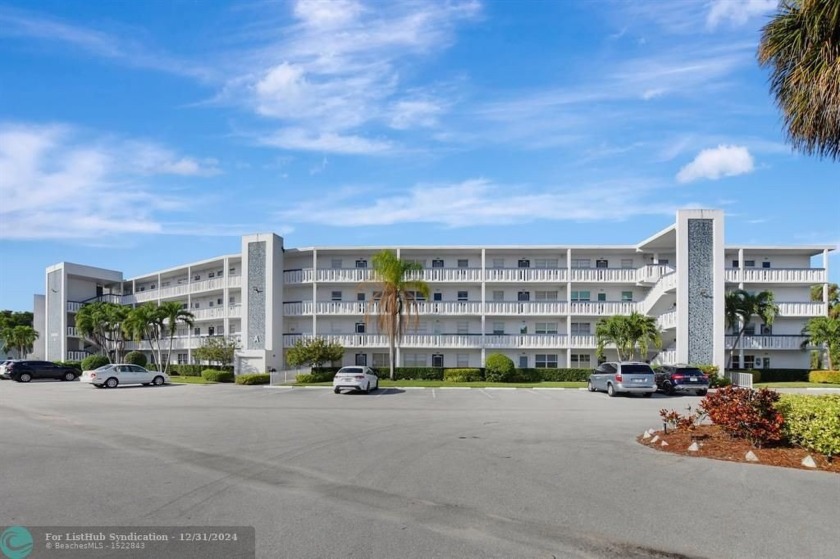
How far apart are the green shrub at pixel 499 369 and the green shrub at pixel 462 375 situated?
696 millimetres

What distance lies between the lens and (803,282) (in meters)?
48.3

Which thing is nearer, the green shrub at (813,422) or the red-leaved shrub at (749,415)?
the green shrub at (813,422)

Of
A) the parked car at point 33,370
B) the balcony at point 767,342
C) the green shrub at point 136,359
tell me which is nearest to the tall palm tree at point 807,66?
the balcony at point 767,342

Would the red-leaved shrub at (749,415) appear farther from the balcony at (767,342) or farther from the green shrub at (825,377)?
the balcony at (767,342)

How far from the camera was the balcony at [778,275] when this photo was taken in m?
48.2

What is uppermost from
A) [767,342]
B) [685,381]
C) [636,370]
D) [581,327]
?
[581,327]

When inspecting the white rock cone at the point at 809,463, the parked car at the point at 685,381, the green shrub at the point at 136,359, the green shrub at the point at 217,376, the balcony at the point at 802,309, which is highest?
the balcony at the point at 802,309

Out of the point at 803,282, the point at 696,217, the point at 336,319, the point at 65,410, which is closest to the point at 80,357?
the point at 336,319

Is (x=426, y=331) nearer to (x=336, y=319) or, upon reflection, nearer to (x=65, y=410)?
(x=336, y=319)

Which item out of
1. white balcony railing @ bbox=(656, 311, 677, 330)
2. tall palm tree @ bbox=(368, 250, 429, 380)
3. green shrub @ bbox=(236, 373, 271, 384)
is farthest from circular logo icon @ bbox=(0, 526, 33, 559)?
white balcony railing @ bbox=(656, 311, 677, 330)

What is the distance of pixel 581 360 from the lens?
165ft

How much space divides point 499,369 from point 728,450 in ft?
107

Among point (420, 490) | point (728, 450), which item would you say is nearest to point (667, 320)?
point (728, 450)

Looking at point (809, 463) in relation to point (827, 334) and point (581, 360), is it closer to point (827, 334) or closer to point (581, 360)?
point (827, 334)
